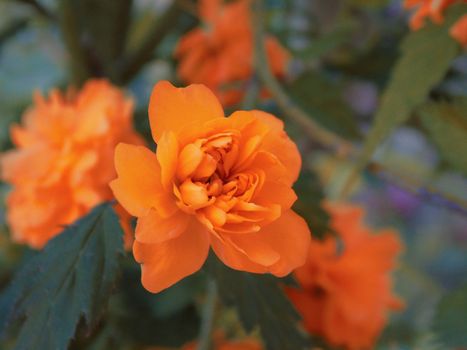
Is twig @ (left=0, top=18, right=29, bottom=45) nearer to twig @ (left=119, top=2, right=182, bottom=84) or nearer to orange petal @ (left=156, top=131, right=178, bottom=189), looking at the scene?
twig @ (left=119, top=2, right=182, bottom=84)

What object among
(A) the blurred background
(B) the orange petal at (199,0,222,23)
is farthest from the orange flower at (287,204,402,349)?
(B) the orange petal at (199,0,222,23)

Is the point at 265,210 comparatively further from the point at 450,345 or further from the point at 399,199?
the point at 399,199

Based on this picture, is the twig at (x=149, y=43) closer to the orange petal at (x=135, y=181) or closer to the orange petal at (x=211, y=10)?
the orange petal at (x=211, y=10)

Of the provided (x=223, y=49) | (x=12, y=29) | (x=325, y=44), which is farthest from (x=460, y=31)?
(x=12, y=29)

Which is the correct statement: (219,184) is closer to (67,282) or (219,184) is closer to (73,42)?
(67,282)

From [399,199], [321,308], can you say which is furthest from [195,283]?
[399,199]

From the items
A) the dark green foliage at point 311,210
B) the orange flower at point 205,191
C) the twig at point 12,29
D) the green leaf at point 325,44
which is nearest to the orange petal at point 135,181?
the orange flower at point 205,191
